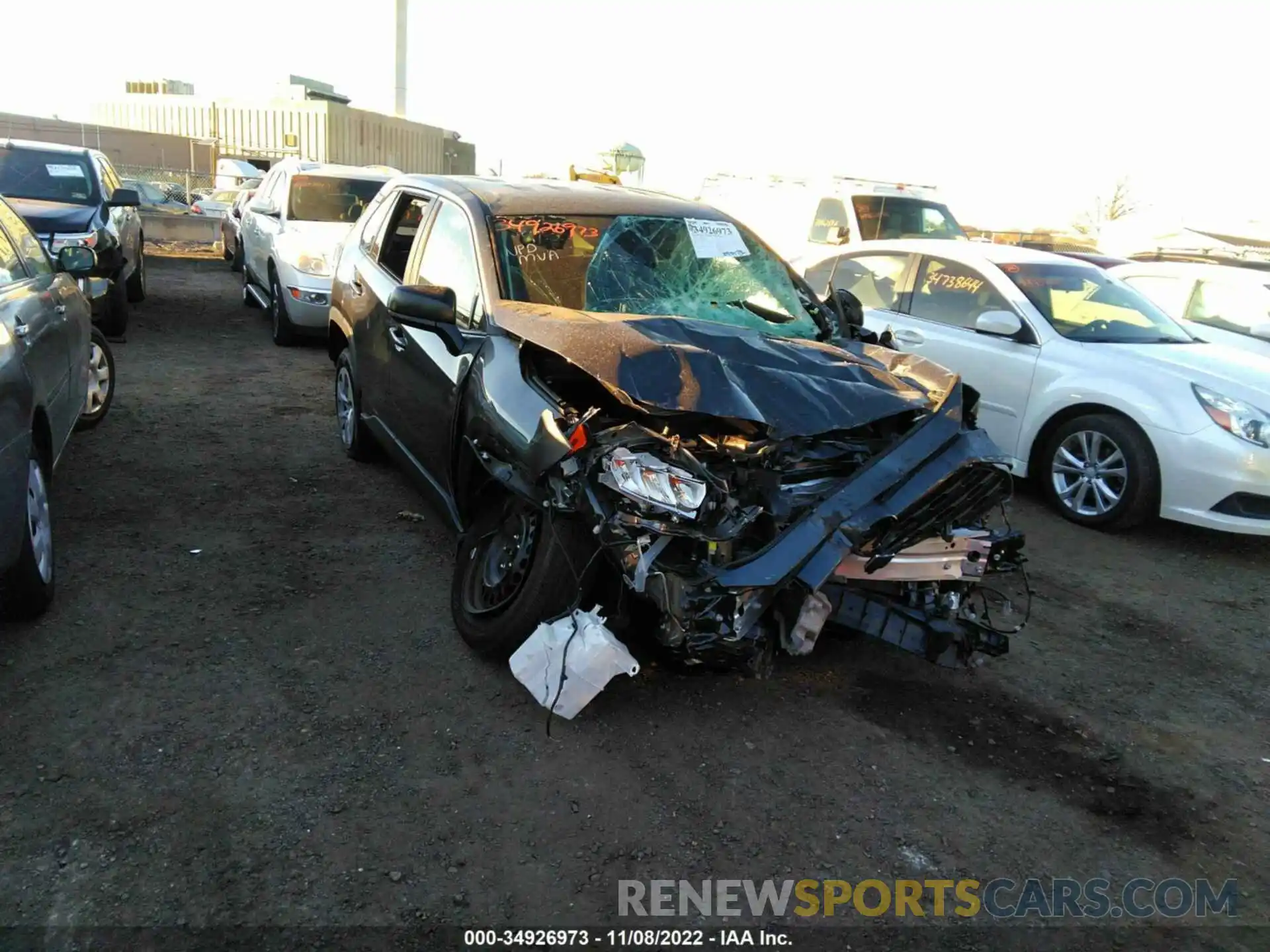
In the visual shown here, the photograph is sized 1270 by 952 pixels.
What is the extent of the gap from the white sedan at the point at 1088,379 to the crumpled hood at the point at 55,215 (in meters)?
7.27

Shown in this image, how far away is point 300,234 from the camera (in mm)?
9273

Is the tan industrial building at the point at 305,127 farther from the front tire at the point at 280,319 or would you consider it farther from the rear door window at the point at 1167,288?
the rear door window at the point at 1167,288

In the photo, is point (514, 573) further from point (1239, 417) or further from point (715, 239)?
point (1239, 417)

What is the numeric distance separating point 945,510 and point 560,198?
2.51 m

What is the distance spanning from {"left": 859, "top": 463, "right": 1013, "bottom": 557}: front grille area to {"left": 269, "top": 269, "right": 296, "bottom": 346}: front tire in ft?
25.4

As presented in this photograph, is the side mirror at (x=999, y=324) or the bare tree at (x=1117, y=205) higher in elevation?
the bare tree at (x=1117, y=205)

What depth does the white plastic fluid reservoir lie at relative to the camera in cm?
324

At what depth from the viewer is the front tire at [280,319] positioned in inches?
375

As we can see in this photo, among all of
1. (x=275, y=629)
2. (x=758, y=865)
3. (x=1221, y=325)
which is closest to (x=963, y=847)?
(x=758, y=865)

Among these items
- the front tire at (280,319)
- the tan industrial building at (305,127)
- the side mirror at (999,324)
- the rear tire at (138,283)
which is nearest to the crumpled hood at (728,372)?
the side mirror at (999,324)

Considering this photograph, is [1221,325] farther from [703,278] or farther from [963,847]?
[963,847]

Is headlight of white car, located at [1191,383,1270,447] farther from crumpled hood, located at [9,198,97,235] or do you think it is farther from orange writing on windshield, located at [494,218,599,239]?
crumpled hood, located at [9,198,97,235]

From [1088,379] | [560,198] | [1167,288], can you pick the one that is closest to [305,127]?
[1167,288]

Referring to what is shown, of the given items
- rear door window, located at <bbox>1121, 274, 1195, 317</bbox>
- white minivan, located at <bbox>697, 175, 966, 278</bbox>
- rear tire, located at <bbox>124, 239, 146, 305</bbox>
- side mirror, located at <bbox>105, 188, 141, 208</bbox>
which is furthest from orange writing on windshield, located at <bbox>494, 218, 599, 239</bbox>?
rear tire, located at <bbox>124, 239, 146, 305</bbox>
